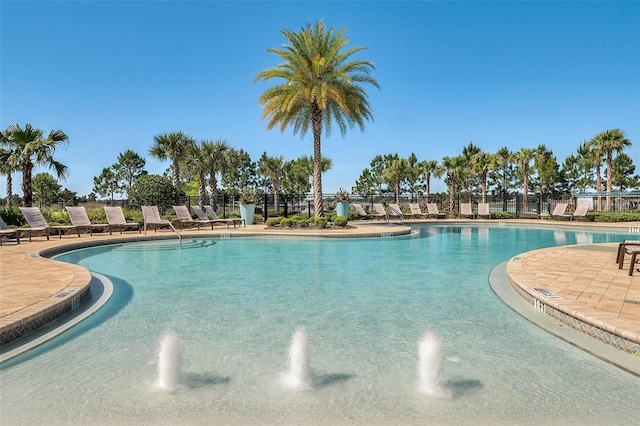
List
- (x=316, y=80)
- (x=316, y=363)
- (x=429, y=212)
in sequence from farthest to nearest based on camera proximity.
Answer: (x=429, y=212), (x=316, y=80), (x=316, y=363)

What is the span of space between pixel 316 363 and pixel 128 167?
238 feet

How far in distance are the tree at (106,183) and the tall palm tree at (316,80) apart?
58.8 m

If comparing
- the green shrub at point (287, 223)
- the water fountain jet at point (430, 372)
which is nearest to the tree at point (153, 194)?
the green shrub at point (287, 223)

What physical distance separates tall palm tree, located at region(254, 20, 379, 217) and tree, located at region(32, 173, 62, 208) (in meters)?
47.8

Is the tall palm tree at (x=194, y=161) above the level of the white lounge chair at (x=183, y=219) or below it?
above

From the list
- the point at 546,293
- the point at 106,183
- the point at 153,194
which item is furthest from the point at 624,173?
the point at 106,183

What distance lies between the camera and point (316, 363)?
3213 millimetres

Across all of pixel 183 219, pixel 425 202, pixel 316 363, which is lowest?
pixel 316 363

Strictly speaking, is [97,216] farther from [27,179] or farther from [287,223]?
[287,223]

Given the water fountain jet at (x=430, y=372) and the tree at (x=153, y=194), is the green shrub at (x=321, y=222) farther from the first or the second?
the water fountain jet at (x=430, y=372)

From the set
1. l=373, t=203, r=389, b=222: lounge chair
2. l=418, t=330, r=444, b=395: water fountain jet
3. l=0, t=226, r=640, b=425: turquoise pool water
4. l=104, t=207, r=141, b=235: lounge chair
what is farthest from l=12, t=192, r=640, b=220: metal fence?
l=418, t=330, r=444, b=395: water fountain jet

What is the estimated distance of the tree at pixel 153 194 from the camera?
21.9 m

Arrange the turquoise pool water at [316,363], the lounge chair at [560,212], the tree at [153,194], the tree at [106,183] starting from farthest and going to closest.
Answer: the tree at [106,183] → the lounge chair at [560,212] → the tree at [153,194] → the turquoise pool water at [316,363]

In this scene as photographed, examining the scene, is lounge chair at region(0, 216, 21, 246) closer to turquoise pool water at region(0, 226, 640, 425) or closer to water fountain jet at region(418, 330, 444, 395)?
turquoise pool water at region(0, 226, 640, 425)
